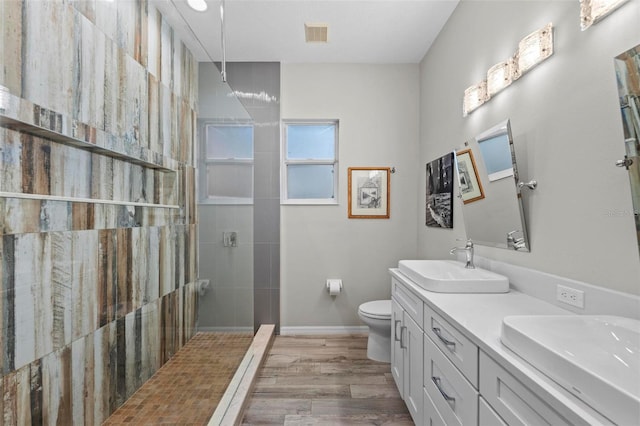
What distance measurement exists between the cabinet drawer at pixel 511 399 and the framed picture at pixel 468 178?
3.68 ft

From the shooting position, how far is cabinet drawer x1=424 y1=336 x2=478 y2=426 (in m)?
0.95

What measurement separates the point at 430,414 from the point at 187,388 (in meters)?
1.26

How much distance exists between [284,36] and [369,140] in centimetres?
123

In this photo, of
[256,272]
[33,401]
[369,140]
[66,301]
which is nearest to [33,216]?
[66,301]

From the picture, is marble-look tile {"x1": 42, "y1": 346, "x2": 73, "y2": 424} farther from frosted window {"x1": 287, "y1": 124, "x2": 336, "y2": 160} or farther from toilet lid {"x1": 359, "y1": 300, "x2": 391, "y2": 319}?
frosted window {"x1": 287, "y1": 124, "x2": 336, "y2": 160}

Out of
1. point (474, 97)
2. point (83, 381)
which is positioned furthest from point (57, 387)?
point (474, 97)

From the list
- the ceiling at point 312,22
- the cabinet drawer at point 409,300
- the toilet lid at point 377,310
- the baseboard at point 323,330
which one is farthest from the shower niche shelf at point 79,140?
the baseboard at point 323,330

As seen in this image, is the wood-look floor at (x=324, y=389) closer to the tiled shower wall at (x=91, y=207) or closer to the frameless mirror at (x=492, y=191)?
the tiled shower wall at (x=91, y=207)

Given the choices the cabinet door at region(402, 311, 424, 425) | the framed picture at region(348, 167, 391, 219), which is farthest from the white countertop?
the framed picture at region(348, 167, 391, 219)

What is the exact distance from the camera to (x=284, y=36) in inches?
96.8

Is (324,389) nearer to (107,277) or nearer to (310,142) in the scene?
(107,277)

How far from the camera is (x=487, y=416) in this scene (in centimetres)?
84

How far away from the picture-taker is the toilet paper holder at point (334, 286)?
108 inches

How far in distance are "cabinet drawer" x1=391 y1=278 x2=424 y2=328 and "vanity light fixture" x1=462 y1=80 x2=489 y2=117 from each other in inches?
49.8
